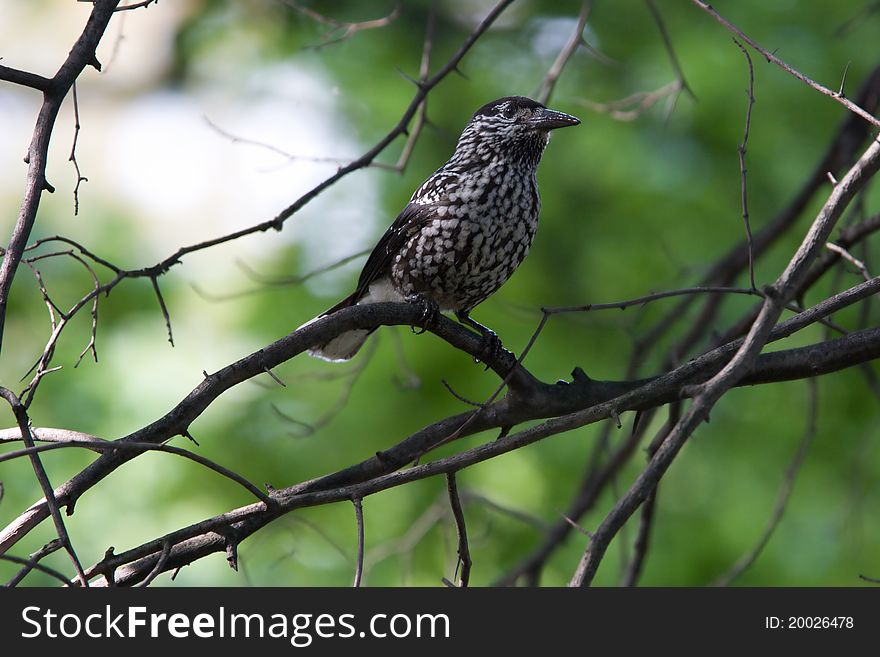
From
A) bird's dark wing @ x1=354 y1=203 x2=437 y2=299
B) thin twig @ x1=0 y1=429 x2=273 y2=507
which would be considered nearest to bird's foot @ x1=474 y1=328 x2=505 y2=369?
bird's dark wing @ x1=354 y1=203 x2=437 y2=299

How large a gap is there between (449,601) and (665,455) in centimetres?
79

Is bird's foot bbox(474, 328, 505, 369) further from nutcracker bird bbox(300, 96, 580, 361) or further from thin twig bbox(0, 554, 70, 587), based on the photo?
thin twig bbox(0, 554, 70, 587)

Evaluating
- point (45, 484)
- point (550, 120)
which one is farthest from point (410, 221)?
point (45, 484)

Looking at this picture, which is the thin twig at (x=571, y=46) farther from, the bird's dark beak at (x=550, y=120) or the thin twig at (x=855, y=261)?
the thin twig at (x=855, y=261)

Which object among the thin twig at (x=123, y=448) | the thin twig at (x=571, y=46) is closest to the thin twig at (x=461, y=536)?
the thin twig at (x=123, y=448)

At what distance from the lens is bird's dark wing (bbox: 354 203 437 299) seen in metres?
4.18

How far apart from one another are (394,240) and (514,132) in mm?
686

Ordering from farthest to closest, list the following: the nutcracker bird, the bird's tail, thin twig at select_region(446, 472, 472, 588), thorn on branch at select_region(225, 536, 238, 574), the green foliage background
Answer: the green foliage background
the bird's tail
the nutcracker bird
thin twig at select_region(446, 472, 472, 588)
thorn on branch at select_region(225, 536, 238, 574)

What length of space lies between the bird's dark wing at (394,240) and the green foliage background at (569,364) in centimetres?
93

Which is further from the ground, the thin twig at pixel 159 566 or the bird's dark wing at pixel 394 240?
the bird's dark wing at pixel 394 240

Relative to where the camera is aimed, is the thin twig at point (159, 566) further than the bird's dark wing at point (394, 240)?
No

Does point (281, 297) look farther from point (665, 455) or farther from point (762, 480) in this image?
point (665, 455)

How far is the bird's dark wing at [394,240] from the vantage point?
4184 millimetres

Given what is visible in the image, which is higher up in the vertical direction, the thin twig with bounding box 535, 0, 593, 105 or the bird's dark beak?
the thin twig with bounding box 535, 0, 593, 105
